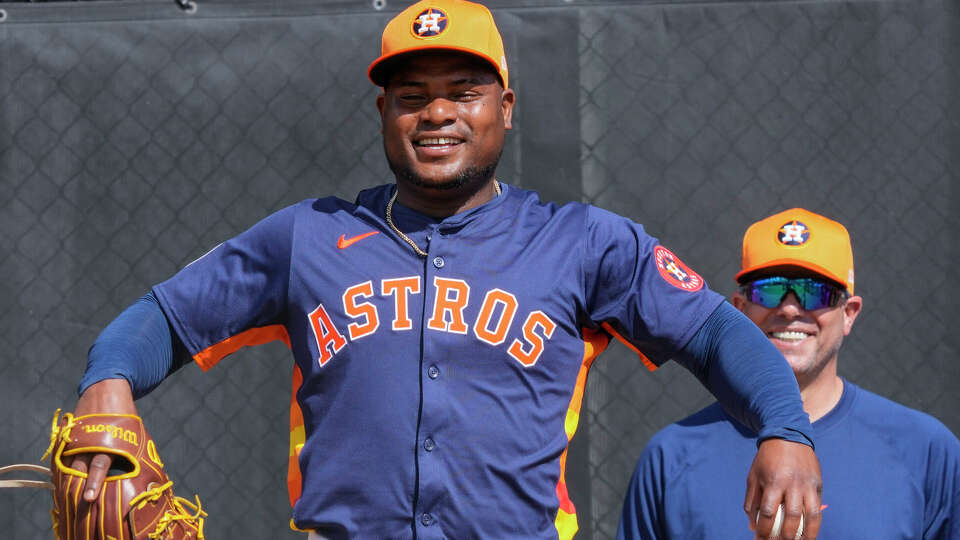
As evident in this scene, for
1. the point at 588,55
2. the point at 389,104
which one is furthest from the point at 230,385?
the point at 389,104

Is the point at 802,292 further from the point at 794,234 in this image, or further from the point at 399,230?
the point at 399,230

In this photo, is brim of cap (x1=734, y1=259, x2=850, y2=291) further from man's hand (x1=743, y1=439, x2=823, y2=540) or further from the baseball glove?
the baseball glove

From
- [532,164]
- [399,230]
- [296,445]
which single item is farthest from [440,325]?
[532,164]

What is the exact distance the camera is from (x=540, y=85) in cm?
362

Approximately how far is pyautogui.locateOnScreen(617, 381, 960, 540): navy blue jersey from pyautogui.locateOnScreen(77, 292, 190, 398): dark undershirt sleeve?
3.91 feet

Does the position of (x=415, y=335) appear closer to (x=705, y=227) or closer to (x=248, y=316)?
(x=248, y=316)

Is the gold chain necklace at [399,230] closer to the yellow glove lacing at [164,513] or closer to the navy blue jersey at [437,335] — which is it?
the navy blue jersey at [437,335]

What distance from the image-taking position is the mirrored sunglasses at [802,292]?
2.74 meters

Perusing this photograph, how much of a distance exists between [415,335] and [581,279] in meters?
0.29

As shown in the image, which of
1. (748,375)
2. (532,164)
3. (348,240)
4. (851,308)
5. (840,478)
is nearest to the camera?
(748,375)

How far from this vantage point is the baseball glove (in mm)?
1594

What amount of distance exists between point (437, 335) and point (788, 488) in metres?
0.58

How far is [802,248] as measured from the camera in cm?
276

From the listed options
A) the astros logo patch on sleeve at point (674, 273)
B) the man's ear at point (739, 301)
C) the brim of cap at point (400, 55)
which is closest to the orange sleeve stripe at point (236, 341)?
the brim of cap at point (400, 55)
